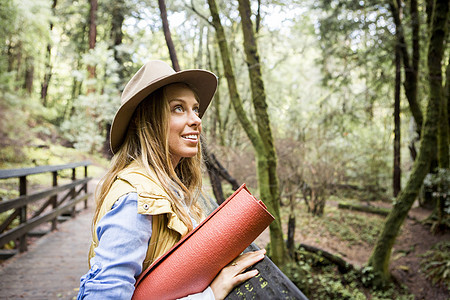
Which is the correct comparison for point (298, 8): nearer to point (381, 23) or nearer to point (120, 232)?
point (381, 23)

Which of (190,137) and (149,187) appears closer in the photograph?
(149,187)

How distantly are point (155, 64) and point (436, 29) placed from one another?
590 centimetres

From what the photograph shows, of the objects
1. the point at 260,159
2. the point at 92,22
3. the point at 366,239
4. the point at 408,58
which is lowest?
the point at 366,239

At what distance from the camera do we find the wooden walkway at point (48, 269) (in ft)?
12.8

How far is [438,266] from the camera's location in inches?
257

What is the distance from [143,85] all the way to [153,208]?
25.0 inches

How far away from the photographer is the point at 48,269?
4.59 m

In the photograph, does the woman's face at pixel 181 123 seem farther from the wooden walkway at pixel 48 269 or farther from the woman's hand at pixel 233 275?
the wooden walkway at pixel 48 269

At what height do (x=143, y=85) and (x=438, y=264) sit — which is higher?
(x=143, y=85)

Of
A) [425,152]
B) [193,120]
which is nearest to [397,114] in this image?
[425,152]

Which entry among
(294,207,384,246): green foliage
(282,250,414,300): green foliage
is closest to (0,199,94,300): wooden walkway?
(282,250,414,300): green foliage

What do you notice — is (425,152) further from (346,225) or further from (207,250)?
(207,250)

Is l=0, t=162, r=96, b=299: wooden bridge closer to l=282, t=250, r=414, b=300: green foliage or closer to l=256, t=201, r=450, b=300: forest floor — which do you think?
l=282, t=250, r=414, b=300: green foliage

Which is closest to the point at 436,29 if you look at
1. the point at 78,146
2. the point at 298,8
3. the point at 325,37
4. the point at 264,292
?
the point at 298,8
